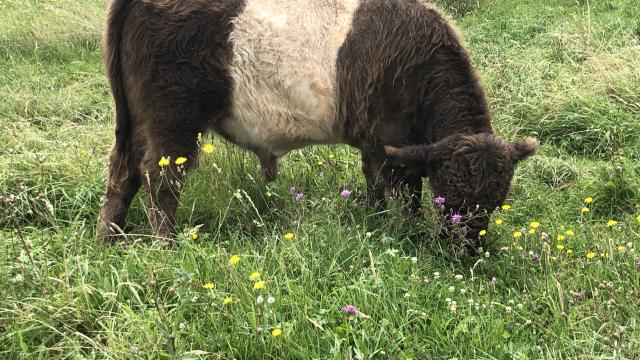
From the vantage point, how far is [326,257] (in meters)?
3.40

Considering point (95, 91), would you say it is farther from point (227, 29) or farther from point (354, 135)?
point (354, 135)

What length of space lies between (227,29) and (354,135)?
1.12 metres

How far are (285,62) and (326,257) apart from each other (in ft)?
4.69

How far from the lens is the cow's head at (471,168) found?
11.9ft

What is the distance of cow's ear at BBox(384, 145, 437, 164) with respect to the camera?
3742mm

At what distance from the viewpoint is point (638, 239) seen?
371 cm

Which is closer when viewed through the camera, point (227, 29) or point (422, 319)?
point (422, 319)

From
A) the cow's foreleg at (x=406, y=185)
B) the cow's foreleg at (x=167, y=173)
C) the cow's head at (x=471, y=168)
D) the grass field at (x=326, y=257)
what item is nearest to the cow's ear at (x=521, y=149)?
the cow's head at (x=471, y=168)

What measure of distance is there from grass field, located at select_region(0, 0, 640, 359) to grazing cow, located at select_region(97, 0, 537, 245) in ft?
1.61

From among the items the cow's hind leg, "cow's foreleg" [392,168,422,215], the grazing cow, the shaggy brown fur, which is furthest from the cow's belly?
the cow's hind leg

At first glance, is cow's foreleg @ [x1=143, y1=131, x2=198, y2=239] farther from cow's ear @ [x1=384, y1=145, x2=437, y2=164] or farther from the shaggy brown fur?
cow's ear @ [x1=384, y1=145, x2=437, y2=164]

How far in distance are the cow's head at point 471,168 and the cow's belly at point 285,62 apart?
2.48ft

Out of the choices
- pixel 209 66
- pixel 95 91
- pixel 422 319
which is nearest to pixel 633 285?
pixel 422 319

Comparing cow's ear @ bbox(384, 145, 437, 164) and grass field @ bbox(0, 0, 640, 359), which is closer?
grass field @ bbox(0, 0, 640, 359)
